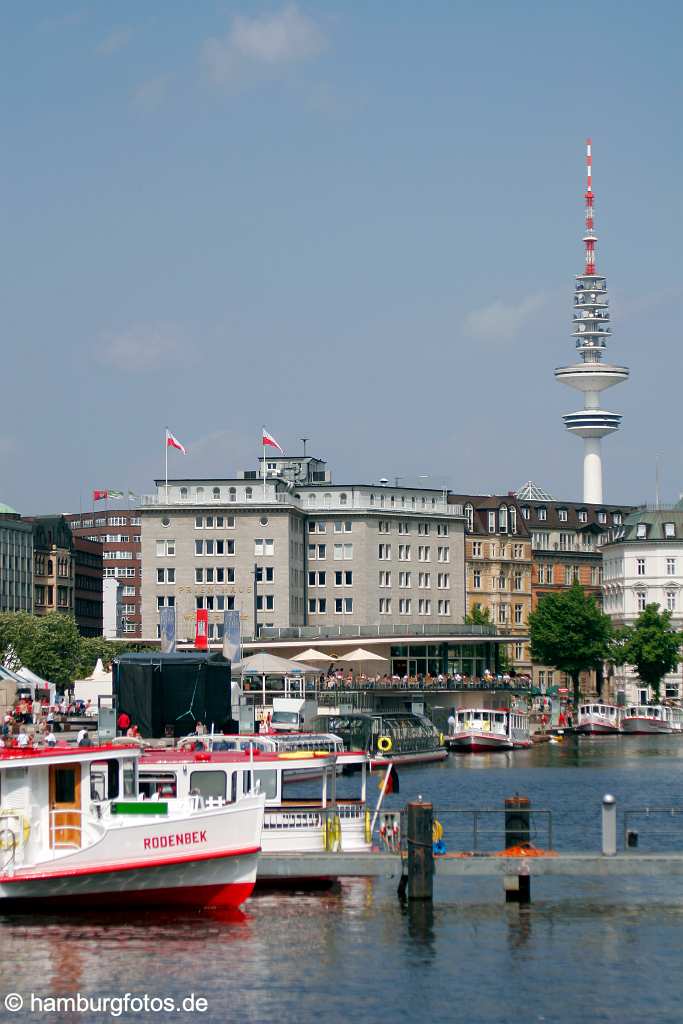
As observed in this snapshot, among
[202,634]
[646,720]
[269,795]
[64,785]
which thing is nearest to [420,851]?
[269,795]

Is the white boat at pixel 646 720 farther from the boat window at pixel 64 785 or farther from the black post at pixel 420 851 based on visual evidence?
the boat window at pixel 64 785

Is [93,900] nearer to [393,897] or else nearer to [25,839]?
[25,839]

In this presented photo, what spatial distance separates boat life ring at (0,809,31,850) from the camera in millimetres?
52844

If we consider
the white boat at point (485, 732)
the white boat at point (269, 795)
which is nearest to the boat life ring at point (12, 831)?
the white boat at point (269, 795)

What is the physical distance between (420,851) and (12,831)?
33.4ft

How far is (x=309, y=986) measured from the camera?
46500 millimetres

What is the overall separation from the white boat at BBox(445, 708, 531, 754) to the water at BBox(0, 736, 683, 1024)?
276 feet

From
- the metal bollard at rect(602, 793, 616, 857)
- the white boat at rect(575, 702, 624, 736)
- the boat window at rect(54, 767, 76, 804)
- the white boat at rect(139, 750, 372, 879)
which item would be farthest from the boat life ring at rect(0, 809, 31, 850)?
the white boat at rect(575, 702, 624, 736)

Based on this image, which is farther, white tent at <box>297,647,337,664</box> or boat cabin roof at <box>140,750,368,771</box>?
white tent at <box>297,647,337,664</box>

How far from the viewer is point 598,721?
180375 mm

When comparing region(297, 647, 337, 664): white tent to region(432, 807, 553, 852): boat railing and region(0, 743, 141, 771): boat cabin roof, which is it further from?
region(0, 743, 141, 771): boat cabin roof

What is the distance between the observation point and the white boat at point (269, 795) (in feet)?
192

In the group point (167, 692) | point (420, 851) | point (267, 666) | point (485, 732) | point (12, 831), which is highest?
point (267, 666)

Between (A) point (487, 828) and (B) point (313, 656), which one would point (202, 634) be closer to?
(B) point (313, 656)
